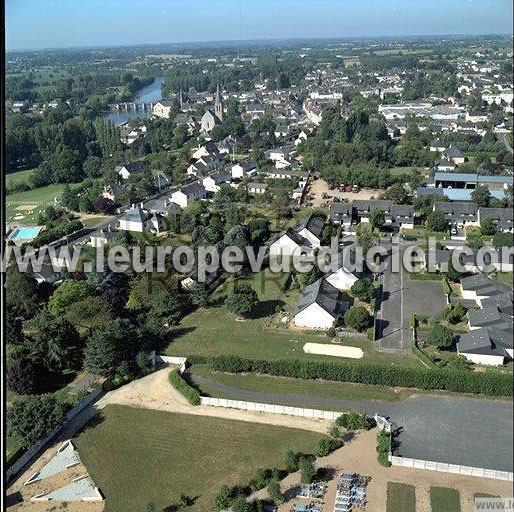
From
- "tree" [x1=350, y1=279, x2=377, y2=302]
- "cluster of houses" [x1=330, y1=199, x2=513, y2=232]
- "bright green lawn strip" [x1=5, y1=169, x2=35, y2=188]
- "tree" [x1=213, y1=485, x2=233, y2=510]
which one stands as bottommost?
"tree" [x1=213, y1=485, x2=233, y2=510]

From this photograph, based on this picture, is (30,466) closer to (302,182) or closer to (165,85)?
(302,182)

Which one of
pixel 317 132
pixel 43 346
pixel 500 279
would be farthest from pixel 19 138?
pixel 500 279

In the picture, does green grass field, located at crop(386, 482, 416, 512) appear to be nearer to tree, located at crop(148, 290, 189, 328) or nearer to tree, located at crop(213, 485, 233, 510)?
tree, located at crop(213, 485, 233, 510)

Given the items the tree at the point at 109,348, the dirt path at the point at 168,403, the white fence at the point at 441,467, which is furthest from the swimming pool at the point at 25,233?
the white fence at the point at 441,467

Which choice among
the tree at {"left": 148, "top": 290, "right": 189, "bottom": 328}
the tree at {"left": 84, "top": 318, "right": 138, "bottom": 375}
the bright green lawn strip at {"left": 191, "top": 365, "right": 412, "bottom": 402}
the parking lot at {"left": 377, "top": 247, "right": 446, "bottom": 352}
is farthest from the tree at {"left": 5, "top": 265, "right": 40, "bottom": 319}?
the parking lot at {"left": 377, "top": 247, "right": 446, "bottom": 352}

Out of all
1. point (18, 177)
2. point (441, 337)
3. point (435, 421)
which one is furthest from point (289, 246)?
point (18, 177)
